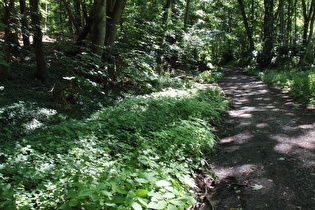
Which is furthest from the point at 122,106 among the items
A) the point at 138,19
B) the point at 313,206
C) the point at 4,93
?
the point at 138,19

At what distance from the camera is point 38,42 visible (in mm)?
6922

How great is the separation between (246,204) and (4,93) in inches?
263

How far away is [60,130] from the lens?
13.9ft

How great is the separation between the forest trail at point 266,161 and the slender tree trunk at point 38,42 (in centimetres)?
611

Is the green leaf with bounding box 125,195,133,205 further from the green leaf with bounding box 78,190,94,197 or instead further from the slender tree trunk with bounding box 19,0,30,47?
the slender tree trunk with bounding box 19,0,30,47

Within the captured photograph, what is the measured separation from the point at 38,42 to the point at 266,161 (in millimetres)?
7341

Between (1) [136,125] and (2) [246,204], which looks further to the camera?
(1) [136,125]

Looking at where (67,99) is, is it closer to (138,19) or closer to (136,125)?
(136,125)

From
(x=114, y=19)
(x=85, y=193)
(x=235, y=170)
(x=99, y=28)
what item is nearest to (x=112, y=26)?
(x=114, y=19)

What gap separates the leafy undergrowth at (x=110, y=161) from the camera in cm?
195

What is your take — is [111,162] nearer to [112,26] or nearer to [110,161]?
[110,161]

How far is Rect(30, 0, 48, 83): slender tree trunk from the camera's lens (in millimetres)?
6367

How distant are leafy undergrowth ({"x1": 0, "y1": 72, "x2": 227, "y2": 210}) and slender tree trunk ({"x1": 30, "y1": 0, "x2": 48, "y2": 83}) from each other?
2333mm

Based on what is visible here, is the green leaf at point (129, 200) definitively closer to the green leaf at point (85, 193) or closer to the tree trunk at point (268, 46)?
the green leaf at point (85, 193)
